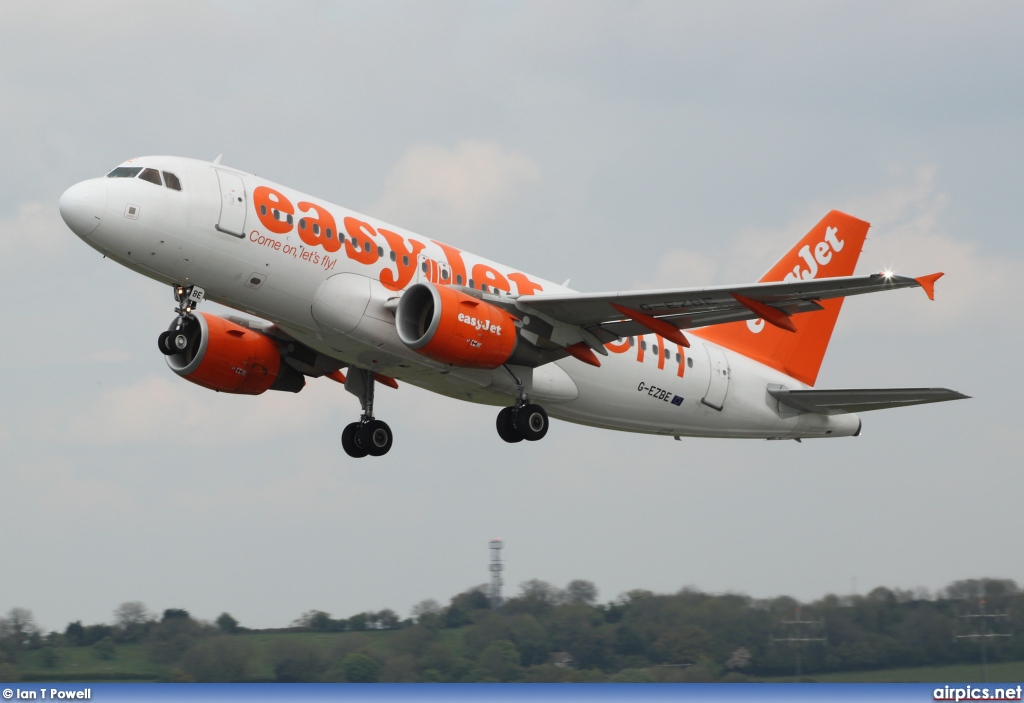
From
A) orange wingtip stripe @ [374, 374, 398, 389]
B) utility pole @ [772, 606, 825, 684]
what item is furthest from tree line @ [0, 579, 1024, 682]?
orange wingtip stripe @ [374, 374, 398, 389]

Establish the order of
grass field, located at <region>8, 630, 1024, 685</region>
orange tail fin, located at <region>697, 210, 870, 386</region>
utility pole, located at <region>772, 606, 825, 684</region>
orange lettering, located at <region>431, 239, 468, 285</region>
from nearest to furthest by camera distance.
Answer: orange lettering, located at <region>431, 239, 468, 285</region>, orange tail fin, located at <region>697, 210, 870, 386</region>, utility pole, located at <region>772, 606, 825, 684</region>, grass field, located at <region>8, 630, 1024, 685</region>

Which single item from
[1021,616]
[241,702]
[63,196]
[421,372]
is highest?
[63,196]

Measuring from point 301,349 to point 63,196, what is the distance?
8464 mm

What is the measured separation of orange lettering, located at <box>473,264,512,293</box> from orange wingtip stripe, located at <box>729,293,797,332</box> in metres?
5.88

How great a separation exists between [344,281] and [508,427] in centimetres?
559

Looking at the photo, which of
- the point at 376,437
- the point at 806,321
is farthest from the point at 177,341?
the point at 806,321

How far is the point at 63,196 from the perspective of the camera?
2730 centimetres

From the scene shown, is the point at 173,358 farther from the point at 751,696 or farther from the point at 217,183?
the point at 751,696

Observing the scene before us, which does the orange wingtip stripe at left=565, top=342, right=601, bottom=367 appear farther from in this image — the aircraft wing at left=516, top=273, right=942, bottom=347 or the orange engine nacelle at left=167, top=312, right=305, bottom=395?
the orange engine nacelle at left=167, top=312, right=305, bottom=395

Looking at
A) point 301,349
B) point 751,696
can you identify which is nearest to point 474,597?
point 751,696

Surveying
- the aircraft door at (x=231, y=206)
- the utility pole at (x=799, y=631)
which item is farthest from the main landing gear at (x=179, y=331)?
the utility pole at (x=799, y=631)

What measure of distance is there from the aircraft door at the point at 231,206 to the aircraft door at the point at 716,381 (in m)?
13.6

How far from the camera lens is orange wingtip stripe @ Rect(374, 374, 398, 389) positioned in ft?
113

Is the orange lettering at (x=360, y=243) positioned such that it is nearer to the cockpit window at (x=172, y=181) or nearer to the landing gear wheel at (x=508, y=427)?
the cockpit window at (x=172, y=181)
